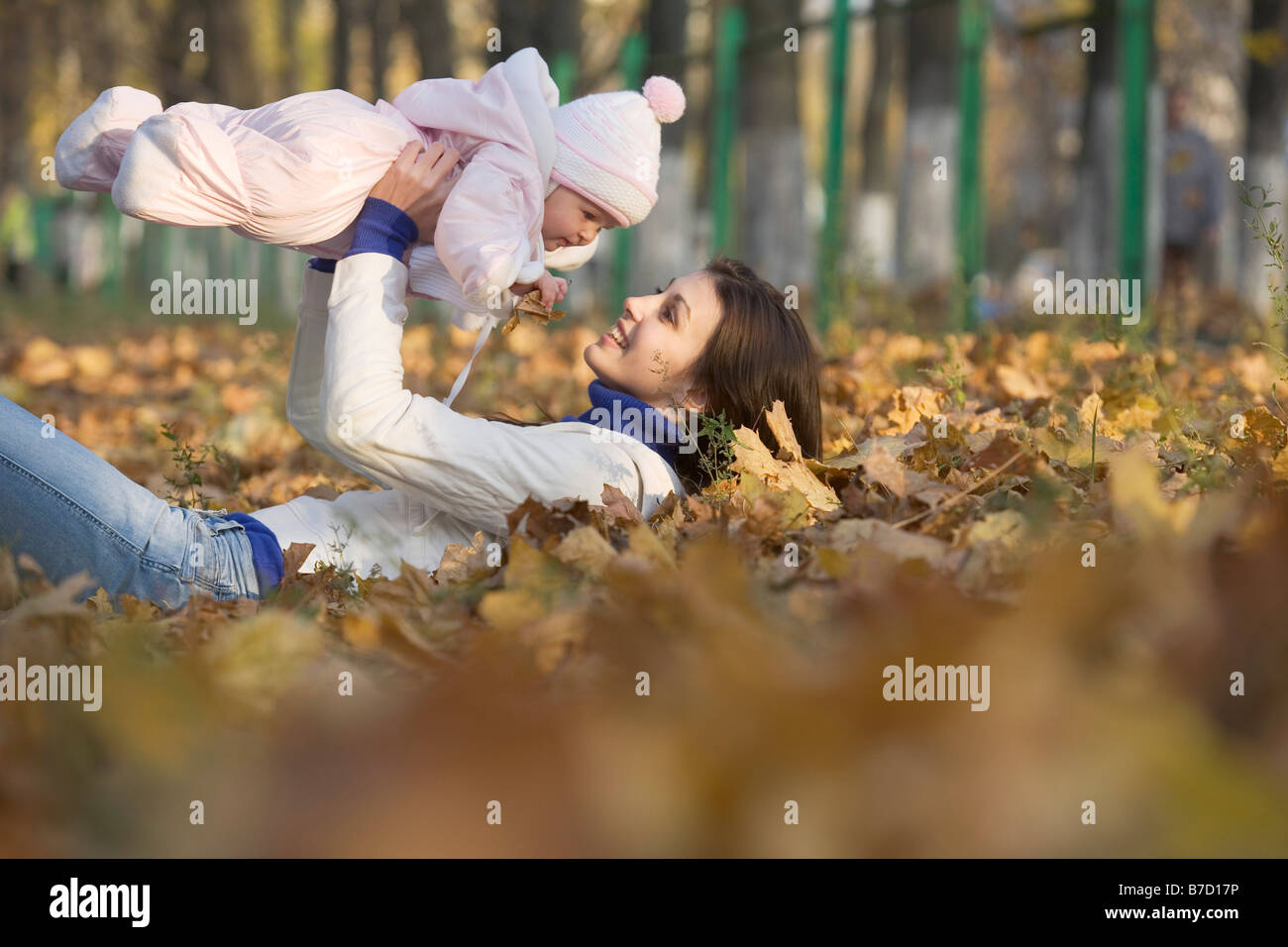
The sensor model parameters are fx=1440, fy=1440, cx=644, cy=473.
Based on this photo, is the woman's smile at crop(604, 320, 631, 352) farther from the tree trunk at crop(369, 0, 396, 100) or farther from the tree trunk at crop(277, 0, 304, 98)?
Result: the tree trunk at crop(277, 0, 304, 98)

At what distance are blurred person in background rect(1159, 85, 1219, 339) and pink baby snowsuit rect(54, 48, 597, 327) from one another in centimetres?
898

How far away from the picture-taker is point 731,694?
4.39 ft

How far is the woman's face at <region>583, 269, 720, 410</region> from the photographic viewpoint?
311 cm

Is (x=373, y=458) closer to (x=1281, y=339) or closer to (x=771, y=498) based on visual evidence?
(x=771, y=498)

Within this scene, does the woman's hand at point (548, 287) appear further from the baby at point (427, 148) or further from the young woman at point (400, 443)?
the young woman at point (400, 443)

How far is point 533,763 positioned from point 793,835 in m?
0.24

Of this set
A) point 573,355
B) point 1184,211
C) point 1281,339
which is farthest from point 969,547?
point 1184,211

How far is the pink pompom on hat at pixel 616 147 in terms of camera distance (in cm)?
340

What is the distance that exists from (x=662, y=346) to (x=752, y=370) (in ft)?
0.67

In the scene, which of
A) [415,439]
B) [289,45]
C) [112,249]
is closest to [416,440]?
[415,439]

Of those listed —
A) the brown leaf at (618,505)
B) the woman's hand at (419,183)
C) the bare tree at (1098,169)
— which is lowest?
the brown leaf at (618,505)

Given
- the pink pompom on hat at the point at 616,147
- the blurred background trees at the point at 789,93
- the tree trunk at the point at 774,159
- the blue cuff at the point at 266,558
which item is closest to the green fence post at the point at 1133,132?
the blurred background trees at the point at 789,93

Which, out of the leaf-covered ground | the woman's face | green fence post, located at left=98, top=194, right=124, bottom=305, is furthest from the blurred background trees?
the leaf-covered ground

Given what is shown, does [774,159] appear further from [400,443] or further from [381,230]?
[400,443]
